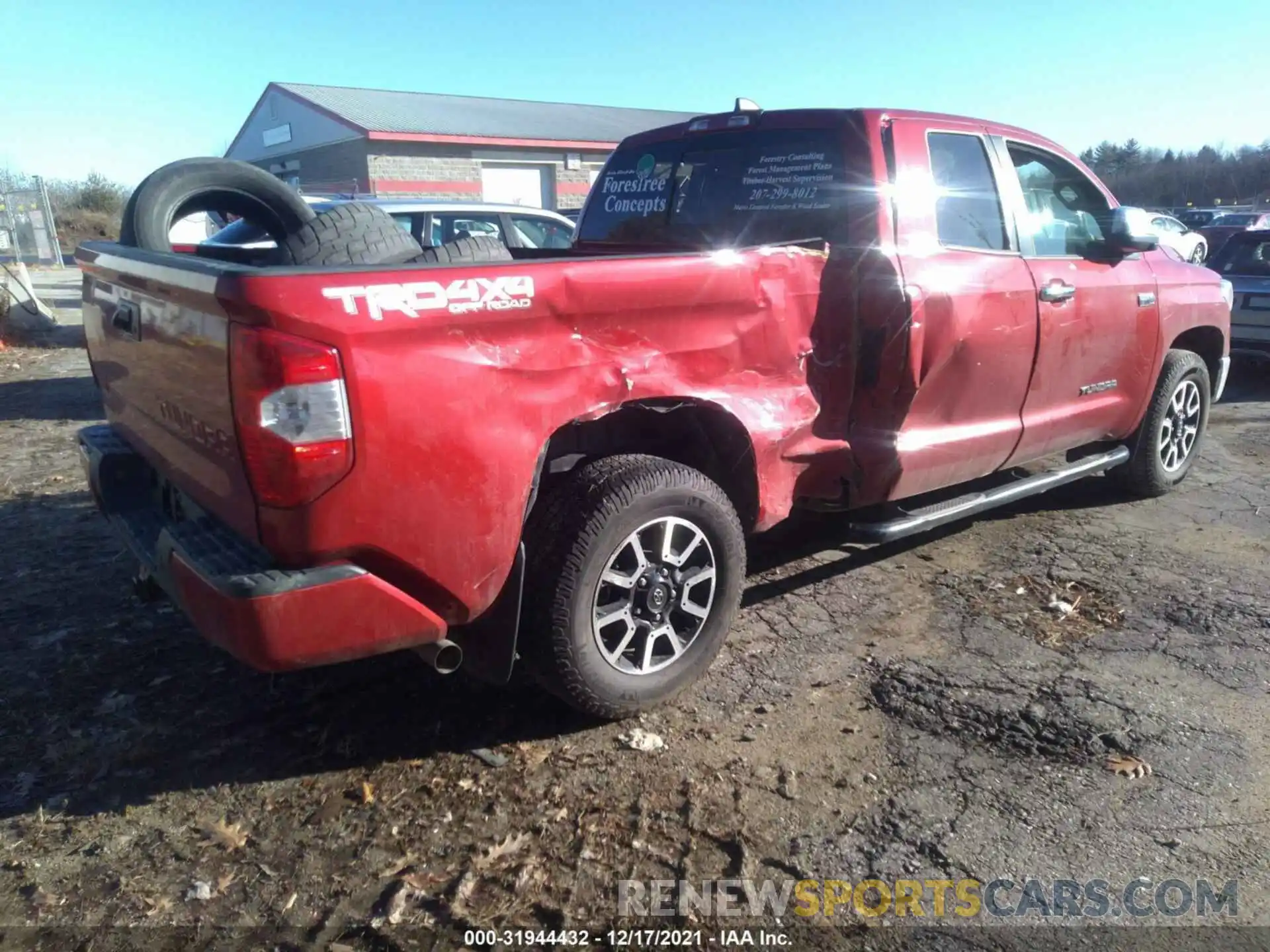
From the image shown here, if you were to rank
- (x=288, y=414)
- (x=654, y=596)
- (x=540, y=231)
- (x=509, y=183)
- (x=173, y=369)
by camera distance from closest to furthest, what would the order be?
1. (x=288, y=414)
2. (x=173, y=369)
3. (x=654, y=596)
4. (x=540, y=231)
5. (x=509, y=183)

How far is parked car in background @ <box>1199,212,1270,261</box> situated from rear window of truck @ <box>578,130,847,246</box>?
15.5 m

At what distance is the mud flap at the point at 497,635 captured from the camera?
2.80 m

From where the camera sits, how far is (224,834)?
2676 millimetres

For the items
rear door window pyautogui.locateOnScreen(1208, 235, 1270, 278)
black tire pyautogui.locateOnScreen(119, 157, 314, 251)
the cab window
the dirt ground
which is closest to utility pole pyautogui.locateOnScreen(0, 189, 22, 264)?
the dirt ground

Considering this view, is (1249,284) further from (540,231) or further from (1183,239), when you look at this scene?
(1183,239)

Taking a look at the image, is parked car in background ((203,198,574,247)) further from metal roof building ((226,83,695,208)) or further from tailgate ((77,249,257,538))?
metal roof building ((226,83,695,208))

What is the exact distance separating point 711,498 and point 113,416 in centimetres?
219

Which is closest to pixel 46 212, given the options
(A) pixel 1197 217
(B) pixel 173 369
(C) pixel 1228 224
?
(B) pixel 173 369

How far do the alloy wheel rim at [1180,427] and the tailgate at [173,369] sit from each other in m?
5.08

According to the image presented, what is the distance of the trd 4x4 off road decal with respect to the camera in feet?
7.77

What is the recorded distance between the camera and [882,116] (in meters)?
3.90

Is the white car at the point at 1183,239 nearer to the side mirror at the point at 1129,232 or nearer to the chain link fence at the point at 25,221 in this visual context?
the side mirror at the point at 1129,232

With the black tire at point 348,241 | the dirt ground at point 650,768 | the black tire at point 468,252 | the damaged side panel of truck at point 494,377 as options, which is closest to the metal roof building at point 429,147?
the black tire at point 348,241

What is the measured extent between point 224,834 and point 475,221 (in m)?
6.91
